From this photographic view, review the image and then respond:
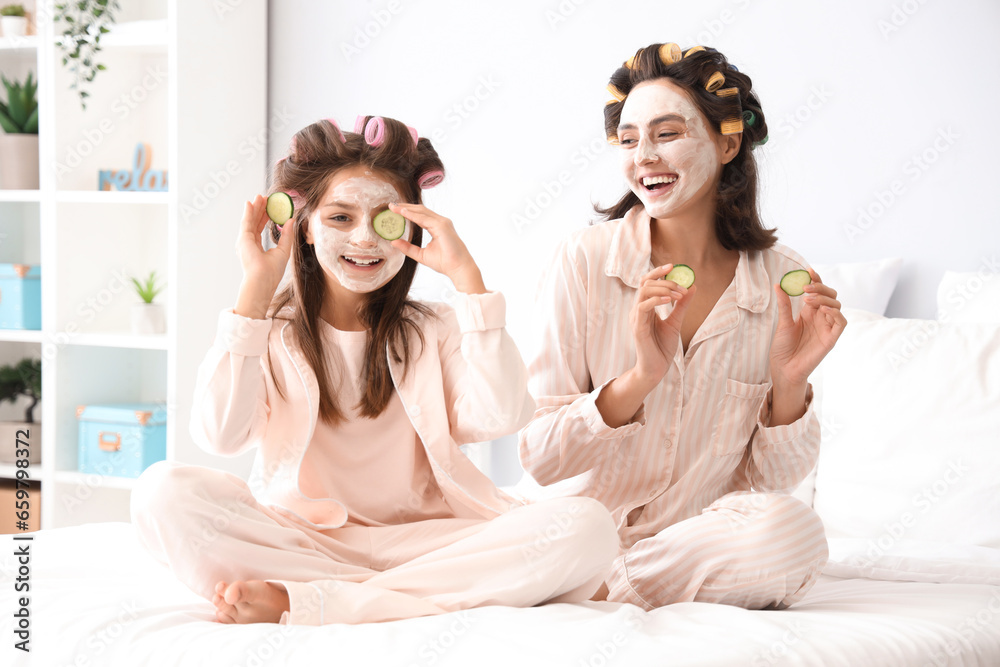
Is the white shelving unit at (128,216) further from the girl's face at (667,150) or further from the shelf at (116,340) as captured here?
the girl's face at (667,150)

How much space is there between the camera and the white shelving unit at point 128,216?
2.76 m

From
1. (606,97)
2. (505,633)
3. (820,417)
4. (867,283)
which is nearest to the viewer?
A: (505,633)

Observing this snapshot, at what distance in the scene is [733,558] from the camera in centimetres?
146

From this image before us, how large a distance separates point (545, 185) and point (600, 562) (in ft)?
4.91

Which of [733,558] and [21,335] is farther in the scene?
[21,335]

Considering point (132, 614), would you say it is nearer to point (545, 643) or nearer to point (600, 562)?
point (545, 643)

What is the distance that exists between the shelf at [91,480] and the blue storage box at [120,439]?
17 mm

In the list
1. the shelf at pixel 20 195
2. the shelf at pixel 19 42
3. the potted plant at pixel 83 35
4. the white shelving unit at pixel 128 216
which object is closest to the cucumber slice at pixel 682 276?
the white shelving unit at pixel 128 216

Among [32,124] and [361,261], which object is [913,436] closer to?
[361,261]

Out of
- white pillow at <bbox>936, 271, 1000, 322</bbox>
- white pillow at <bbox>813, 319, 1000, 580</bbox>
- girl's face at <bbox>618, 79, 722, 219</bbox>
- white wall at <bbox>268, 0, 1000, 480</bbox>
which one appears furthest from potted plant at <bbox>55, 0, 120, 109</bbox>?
white pillow at <bbox>936, 271, 1000, 322</bbox>

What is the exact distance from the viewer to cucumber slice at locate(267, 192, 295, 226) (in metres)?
1.54

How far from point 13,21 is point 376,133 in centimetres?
190

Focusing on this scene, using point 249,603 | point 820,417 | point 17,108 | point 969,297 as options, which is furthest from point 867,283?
point 17,108

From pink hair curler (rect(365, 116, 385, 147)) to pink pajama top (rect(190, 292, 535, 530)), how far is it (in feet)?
1.03
